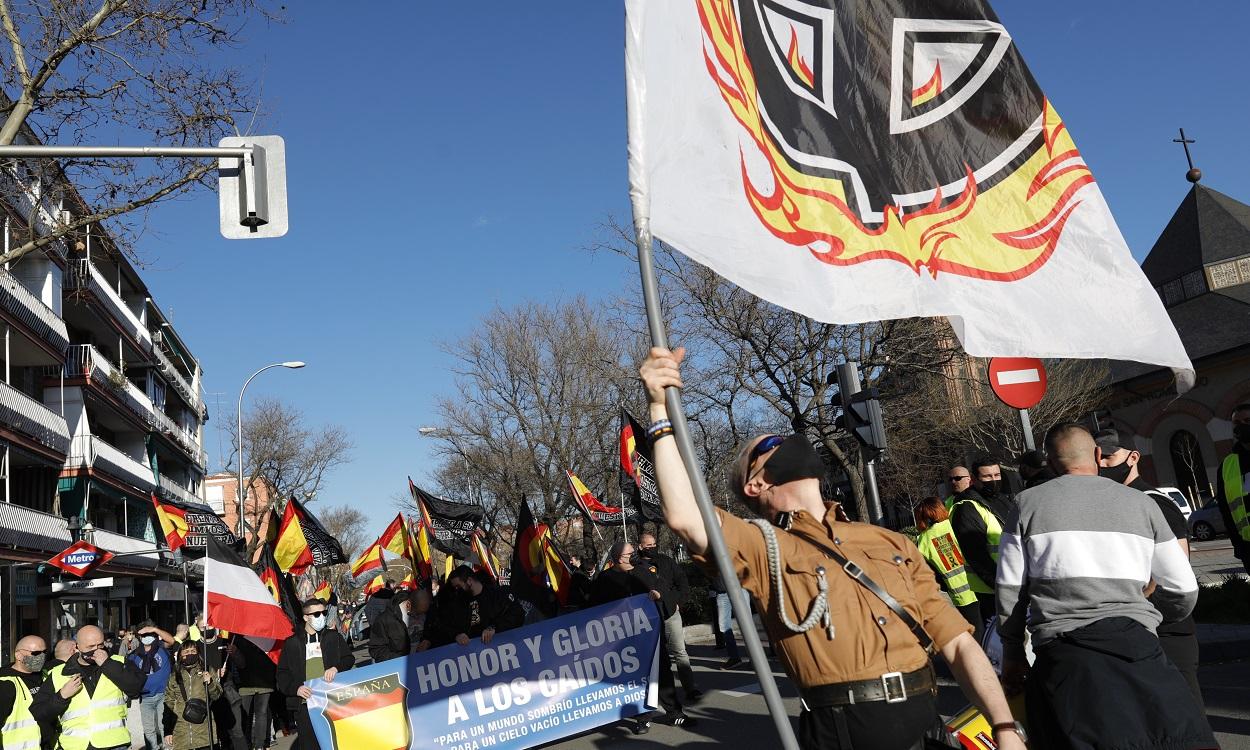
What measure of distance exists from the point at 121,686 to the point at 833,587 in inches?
368

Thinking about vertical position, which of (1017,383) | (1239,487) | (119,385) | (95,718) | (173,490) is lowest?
(95,718)

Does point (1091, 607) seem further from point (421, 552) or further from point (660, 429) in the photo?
point (421, 552)

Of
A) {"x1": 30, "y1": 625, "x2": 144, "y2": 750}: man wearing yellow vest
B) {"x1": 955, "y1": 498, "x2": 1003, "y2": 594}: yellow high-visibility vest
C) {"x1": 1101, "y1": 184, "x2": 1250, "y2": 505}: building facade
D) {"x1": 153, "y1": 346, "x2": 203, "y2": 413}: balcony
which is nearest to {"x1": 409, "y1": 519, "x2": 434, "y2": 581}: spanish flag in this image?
{"x1": 30, "y1": 625, "x2": 144, "y2": 750}: man wearing yellow vest

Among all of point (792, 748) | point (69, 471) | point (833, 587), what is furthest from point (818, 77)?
point (69, 471)

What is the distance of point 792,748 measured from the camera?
2443 mm

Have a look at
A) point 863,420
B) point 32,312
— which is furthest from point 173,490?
point 863,420

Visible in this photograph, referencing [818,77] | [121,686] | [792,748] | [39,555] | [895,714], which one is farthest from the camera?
[39,555]

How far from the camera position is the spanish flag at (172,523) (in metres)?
16.9

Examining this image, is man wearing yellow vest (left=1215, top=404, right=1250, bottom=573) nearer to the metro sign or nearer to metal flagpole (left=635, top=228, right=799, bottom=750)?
metal flagpole (left=635, top=228, right=799, bottom=750)

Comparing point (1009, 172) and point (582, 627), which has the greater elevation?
point (1009, 172)

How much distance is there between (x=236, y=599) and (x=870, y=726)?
8.80 meters

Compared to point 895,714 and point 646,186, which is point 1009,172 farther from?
point 895,714

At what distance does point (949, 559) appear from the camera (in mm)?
8992

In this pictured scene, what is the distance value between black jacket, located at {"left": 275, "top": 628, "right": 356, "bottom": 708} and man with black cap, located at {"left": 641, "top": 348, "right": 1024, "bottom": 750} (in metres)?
9.71
